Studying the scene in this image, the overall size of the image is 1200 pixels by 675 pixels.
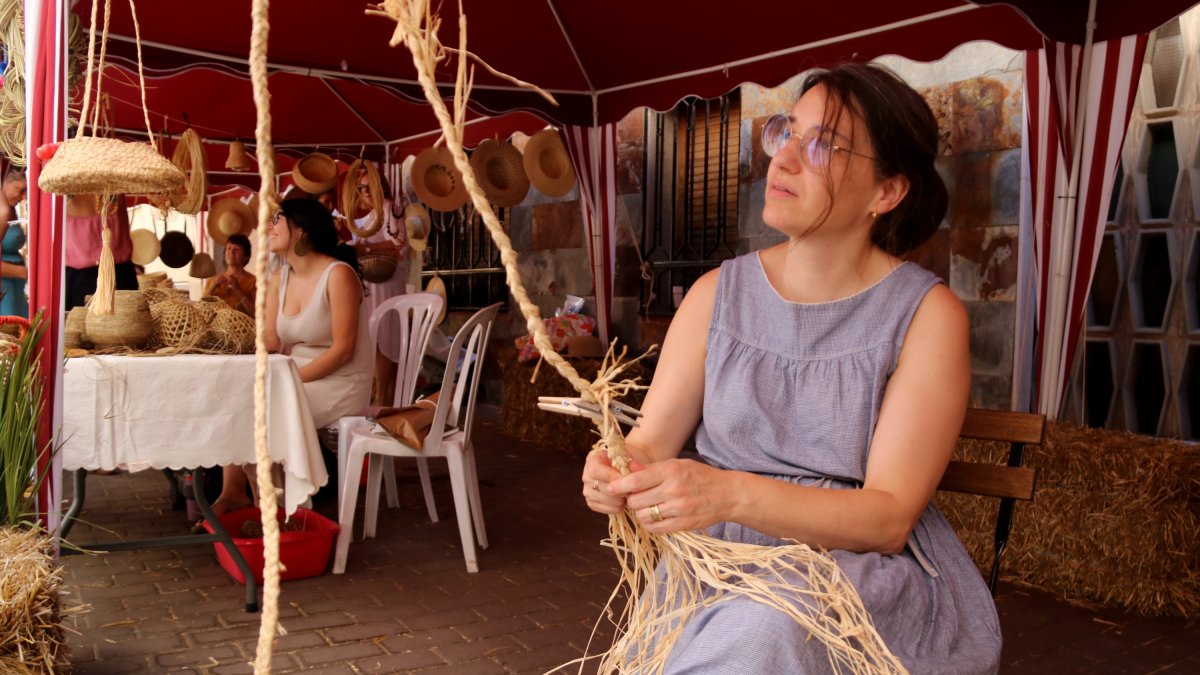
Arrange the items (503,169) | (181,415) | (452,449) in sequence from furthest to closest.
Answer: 1. (503,169)
2. (452,449)
3. (181,415)

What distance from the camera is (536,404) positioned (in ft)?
22.8

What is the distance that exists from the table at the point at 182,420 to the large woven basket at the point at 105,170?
2.14ft

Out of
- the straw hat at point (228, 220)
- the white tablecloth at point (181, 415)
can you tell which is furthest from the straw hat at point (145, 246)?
the white tablecloth at point (181, 415)

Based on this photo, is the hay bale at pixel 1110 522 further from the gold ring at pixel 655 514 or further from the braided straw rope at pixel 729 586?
the gold ring at pixel 655 514

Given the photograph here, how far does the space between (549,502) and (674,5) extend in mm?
2810

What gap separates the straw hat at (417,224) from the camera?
32.0 feet

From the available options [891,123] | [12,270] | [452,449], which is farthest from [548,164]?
[891,123]

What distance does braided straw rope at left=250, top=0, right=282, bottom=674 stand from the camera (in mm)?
660

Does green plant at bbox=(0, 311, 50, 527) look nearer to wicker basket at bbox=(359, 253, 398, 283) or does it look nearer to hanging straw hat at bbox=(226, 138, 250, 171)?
wicker basket at bbox=(359, 253, 398, 283)

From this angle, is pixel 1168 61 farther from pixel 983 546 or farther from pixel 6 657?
pixel 6 657

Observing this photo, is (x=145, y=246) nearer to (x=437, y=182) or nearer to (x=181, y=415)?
(x=437, y=182)

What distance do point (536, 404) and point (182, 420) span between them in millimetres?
3790

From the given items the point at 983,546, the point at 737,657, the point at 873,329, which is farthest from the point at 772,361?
the point at 983,546

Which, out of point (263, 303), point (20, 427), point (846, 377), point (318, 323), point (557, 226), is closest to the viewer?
point (263, 303)
